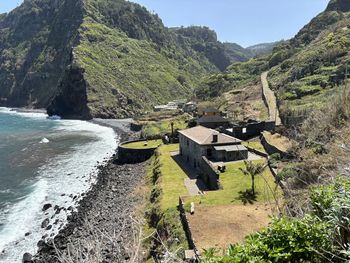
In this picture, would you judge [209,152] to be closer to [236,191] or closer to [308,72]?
[236,191]

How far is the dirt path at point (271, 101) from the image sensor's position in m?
67.9

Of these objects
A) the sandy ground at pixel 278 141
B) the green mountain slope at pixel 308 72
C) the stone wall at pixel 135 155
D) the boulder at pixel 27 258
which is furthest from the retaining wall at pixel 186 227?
the stone wall at pixel 135 155

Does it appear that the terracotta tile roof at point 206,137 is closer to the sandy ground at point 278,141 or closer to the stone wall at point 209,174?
the stone wall at point 209,174

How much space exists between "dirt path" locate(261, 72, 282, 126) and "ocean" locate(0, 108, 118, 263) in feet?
110

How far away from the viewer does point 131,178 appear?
53062 millimetres

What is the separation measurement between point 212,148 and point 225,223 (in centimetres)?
1849

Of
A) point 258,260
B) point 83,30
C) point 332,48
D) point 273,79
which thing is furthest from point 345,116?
point 83,30

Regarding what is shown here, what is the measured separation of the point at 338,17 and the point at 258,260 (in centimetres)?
14726

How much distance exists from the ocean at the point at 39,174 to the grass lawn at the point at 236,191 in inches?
662

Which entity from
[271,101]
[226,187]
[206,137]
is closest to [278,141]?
[206,137]

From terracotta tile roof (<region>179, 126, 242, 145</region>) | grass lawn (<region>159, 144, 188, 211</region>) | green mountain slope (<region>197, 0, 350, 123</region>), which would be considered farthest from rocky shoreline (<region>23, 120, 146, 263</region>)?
green mountain slope (<region>197, 0, 350, 123</region>)

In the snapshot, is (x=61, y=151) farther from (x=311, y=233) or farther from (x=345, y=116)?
(x=311, y=233)

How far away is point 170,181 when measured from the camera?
4141 cm

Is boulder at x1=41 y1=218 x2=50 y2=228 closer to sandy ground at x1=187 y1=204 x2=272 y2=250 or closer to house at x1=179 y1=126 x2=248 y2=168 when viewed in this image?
sandy ground at x1=187 y1=204 x2=272 y2=250
